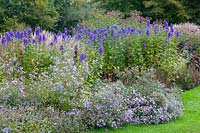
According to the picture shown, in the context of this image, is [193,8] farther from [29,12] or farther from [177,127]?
[177,127]

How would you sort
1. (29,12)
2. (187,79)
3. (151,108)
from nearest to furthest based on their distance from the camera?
(151,108), (187,79), (29,12)

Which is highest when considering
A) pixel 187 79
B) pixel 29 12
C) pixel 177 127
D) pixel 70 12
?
pixel 29 12

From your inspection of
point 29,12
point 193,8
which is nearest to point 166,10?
point 193,8

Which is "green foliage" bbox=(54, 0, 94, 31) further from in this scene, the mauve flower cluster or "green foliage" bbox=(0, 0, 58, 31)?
the mauve flower cluster

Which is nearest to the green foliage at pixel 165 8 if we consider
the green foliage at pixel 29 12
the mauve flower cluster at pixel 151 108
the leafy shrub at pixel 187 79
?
the green foliage at pixel 29 12

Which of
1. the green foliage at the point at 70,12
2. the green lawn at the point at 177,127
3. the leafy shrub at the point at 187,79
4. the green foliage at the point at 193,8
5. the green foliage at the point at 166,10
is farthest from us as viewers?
the green foliage at the point at 70,12

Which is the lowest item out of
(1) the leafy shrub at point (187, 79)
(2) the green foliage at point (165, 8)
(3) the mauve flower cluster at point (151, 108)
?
(1) the leafy shrub at point (187, 79)

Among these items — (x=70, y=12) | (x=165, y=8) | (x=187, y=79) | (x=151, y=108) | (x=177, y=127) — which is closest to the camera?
(x=177, y=127)

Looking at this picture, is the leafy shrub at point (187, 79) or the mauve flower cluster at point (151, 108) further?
the leafy shrub at point (187, 79)

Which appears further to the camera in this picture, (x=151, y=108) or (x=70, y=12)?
(x=70, y=12)

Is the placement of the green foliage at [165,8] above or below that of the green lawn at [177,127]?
above

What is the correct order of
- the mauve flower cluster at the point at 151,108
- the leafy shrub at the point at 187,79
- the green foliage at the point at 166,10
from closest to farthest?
1. the mauve flower cluster at the point at 151,108
2. the leafy shrub at the point at 187,79
3. the green foliage at the point at 166,10

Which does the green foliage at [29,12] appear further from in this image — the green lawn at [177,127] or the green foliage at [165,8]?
the green lawn at [177,127]

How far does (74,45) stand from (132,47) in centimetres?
139
